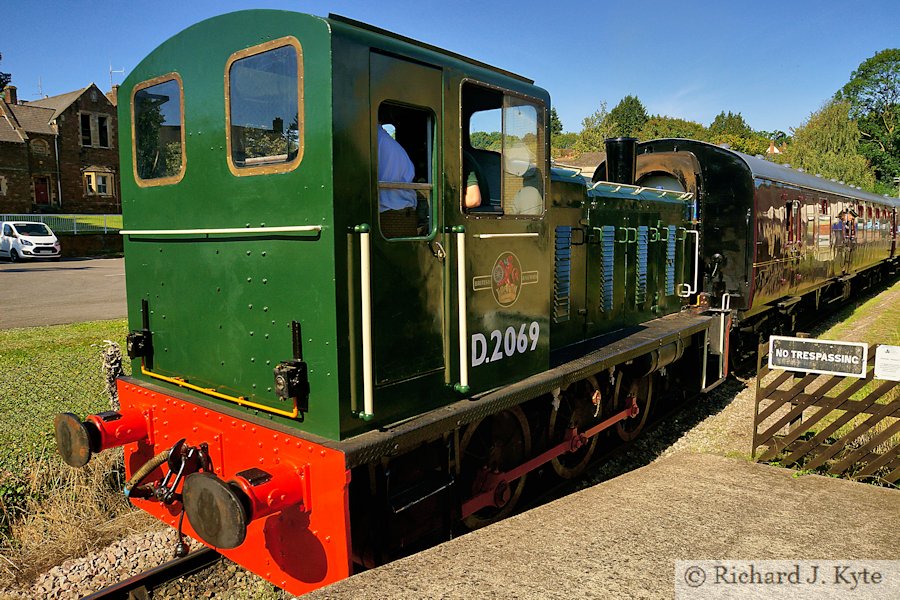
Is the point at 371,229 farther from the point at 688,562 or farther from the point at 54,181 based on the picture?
the point at 54,181

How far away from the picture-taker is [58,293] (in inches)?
643

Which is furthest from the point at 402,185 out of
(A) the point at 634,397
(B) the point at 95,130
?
(B) the point at 95,130

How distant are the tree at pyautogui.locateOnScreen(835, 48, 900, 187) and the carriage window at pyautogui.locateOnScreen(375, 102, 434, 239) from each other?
69.5 m

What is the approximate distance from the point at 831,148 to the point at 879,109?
21430 mm

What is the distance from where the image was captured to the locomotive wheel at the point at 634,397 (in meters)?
6.70

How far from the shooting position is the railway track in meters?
3.79

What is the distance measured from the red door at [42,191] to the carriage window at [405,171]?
135 ft

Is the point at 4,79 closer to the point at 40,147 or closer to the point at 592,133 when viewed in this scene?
the point at 40,147

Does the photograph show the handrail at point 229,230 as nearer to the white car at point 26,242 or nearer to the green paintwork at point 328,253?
the green paintwork at point 328,253

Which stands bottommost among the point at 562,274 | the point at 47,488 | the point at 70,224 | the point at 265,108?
the point at 47,488

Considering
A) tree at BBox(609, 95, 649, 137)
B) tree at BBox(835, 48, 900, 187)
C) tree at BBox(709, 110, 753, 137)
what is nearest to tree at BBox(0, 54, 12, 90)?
tree at BBox(835, 48, 900, 187)

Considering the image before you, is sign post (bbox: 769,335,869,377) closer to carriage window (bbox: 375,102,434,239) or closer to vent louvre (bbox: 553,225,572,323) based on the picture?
vent louvre (bbox: 553,225,572,323)

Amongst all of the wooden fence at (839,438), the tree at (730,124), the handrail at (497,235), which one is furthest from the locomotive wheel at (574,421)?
the tree at (730,124)

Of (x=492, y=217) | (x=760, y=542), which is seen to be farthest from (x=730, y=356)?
(x=492, y=217)
